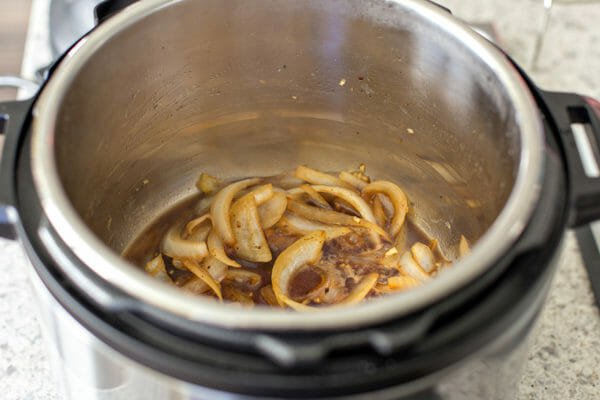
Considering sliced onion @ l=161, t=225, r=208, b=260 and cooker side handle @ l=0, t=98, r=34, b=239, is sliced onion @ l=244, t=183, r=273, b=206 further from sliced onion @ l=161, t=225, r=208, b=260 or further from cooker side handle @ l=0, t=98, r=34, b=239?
cooker side handle @ l=0, t=98, r=34, b=239

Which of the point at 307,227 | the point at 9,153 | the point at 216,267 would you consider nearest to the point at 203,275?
the point at 216,267

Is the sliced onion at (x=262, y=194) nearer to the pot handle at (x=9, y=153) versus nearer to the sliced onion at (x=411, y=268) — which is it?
the sliced onion at (x=411, y=268)

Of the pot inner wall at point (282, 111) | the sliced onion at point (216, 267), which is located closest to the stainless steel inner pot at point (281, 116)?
the pot inner wall at point (282, 111)

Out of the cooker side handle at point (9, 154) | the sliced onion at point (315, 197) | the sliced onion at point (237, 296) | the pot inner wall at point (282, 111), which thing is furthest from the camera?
the sliced onion at point (315, 197)

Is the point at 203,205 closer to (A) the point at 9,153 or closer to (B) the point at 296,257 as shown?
(B) the point at 296,257

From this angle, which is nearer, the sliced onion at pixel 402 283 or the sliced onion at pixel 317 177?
the sliced onion at pixel 402 283

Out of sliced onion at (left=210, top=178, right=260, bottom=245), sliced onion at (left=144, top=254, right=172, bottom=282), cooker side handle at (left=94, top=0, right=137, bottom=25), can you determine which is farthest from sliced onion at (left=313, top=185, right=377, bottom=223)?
cooker side handle at (left=94, top=0, right=137, bottom=25)

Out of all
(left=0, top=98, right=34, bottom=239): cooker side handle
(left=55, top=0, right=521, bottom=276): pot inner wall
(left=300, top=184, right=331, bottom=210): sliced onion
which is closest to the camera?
(left=0, top=98, right=34, bottom=239): cooker side handle
